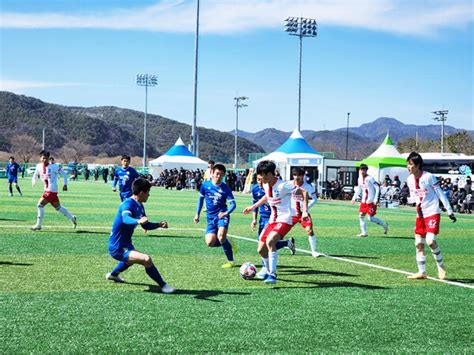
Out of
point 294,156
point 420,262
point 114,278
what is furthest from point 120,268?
point 294,156

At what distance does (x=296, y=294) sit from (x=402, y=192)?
31.1 m

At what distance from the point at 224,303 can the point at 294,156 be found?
121 feet

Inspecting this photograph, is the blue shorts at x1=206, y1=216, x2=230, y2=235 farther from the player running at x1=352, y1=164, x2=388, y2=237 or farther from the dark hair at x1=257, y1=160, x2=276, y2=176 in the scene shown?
the player running at x1=352, y1=164, x2=388, y2=237

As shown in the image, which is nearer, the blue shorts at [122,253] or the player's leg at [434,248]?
the blue shorts at [122,253]

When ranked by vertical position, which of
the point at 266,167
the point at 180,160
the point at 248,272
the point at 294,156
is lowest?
the point at 248,272

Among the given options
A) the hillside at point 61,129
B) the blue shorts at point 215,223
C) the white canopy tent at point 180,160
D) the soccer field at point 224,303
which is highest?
the hillside at point 61,129

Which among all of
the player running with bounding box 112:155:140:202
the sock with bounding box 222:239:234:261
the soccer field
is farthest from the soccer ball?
the player running with bounding box 112:155:140:202

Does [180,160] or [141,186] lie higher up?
[180,160]

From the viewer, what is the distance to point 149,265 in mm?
8555

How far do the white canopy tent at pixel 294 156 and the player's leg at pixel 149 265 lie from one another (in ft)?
116

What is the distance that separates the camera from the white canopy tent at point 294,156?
44500mm

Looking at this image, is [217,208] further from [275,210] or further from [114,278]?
[114,278]

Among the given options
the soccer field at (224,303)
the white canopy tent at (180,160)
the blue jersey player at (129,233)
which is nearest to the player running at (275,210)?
the soccer field at (224,303)

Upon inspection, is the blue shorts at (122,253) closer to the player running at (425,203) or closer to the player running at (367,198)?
the player running at (425,203)
